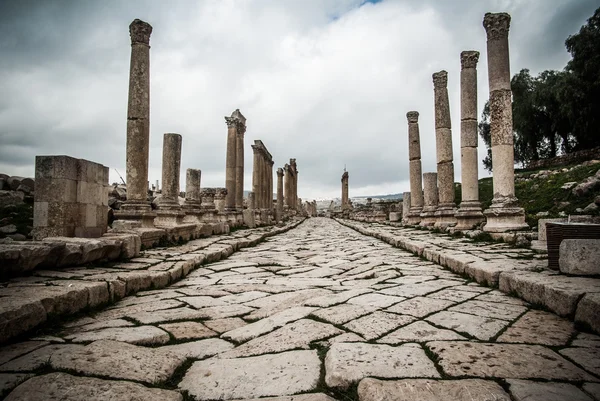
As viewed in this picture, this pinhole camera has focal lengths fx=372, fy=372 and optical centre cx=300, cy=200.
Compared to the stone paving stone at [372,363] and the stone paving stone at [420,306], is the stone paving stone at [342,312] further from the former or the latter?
the stone paving stone at [372,363]

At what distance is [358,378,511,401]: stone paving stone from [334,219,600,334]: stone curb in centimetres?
132

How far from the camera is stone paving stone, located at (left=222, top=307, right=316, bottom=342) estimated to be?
263cm

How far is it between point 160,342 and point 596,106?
31725mm

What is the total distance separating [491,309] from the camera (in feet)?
10.2

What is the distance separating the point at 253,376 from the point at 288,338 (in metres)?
0.57

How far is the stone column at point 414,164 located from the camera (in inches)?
655

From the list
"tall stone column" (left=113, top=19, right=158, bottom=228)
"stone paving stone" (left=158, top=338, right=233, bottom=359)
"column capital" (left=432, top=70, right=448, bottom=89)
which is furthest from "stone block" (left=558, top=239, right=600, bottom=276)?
"column capital" (left=432, top=70, right=448, bottom=89)

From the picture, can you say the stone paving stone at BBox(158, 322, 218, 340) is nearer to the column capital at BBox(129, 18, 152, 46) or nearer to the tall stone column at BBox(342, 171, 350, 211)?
the column capital at BBox(129, 18, 152, 46)

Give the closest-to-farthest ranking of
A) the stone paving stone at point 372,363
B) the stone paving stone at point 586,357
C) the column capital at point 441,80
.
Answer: the stone paving stone at point 372,363
the stone paving stone at point 586,357
the column capital at point 441,80

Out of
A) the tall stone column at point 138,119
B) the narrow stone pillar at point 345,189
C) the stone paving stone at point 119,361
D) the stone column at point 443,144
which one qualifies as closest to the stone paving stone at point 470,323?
the stone paving stone at point 119,361

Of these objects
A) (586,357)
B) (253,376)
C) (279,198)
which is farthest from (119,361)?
(279,198)

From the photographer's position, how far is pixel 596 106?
82.5 feet

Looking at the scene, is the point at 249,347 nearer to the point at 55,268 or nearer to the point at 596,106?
the point at 55,268

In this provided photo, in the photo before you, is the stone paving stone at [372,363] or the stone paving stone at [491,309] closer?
the stone paving stone at [372,363]
